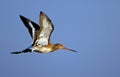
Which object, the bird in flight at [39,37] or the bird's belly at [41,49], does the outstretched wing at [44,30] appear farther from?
the bird's belly at [41,49]

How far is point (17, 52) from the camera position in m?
20.1

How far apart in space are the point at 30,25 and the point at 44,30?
0.97 meters

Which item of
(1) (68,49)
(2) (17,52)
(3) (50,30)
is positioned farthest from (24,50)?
(1) (68,49)

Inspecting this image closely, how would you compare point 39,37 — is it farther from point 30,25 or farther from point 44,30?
point 30,25

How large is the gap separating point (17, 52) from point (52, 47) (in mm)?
1841

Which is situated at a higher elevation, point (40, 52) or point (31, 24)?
point (31, 24)

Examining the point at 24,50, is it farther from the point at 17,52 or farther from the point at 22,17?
the point at 22,17

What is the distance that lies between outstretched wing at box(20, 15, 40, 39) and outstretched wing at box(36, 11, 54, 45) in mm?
323

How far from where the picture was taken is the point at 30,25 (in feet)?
67.6

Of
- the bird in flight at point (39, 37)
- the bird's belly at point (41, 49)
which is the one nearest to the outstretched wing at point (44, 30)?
the bird in flight at point (39, 37)

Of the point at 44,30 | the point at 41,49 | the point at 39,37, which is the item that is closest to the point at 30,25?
the point at 39,37

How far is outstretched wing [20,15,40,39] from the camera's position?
20250 mm

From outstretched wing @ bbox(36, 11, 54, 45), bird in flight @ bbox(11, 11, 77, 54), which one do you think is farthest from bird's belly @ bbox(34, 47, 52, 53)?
outstretched wing @ bbox(36, 11, 54, 45)

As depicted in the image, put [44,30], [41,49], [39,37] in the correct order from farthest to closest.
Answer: [39,37] → [41,49] → [44,30]
